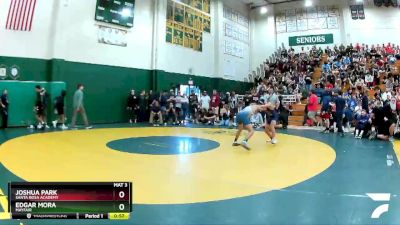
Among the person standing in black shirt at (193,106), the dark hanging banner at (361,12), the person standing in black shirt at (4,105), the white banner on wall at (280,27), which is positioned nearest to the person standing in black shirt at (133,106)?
the person standing in black shirt at (193,106)

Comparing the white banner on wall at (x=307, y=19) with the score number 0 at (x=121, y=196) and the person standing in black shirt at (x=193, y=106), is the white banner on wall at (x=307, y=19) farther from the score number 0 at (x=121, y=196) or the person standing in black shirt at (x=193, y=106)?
the score number 0 at (x=121, y=196)

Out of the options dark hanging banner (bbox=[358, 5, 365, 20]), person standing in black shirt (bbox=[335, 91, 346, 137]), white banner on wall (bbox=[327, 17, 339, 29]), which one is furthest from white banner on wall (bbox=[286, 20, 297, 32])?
person standing in black shirt (bbox=[335, 91, 346, 137])

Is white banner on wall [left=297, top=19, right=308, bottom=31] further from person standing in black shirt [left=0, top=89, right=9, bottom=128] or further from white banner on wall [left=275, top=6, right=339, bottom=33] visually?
person standing in black shirt [left=0, top=89, right=9, bottom=128]

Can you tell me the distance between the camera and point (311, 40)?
84.8 ft

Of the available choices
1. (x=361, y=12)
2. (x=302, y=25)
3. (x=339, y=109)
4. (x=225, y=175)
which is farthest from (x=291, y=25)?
(x=225, y=175)

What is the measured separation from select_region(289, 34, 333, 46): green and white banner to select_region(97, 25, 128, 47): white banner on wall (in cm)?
1544

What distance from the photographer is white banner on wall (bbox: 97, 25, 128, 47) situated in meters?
15.3

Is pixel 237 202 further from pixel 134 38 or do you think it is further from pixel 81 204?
pixel 134 38

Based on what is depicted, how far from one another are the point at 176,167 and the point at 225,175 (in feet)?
3.09

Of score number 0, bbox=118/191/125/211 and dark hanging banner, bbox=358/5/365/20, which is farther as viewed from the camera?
dark hanging banner, bbox=358/5/365/20

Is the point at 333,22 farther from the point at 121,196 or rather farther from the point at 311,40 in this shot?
the point at 121,196

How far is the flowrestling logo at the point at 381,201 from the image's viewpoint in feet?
11.0

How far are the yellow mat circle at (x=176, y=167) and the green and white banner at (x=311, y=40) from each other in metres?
19.9
